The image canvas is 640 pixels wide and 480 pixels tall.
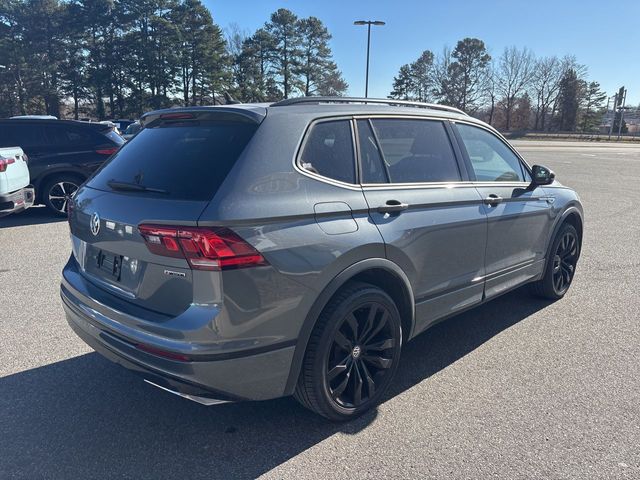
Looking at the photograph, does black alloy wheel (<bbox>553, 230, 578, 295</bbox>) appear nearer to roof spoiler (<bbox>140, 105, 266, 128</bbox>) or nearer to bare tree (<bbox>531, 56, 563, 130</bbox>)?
roof spoiler (<bbox>140, 105, 266, 128</bbox>)

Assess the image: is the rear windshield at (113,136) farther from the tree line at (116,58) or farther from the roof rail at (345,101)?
the tree line at (116,58)

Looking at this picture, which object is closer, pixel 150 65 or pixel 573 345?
pixel 573 345

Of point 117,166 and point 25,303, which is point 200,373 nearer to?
point 117,166

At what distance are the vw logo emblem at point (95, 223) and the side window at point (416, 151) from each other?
5.73 feet

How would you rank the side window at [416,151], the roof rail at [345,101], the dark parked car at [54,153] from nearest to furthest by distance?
1. the roof rail at [345,101]
2. the side window at [416,151]
3. the dark parked car at [54,153]

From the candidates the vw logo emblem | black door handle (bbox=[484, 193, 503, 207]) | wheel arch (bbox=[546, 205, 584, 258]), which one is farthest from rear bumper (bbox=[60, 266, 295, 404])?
wheel arch (bbox=[546, 205, 584, 258])

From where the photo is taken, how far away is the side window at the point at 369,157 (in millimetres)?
2994

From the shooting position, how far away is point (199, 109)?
286 centimetres

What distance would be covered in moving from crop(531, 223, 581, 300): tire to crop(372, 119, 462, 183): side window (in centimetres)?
175

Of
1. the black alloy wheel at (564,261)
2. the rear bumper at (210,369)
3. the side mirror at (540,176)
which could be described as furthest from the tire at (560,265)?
the rear bumper at (210,369)

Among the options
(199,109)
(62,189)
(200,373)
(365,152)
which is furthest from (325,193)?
(62,189)

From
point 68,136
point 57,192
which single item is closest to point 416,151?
point 57,192

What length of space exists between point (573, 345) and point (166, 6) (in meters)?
55.0

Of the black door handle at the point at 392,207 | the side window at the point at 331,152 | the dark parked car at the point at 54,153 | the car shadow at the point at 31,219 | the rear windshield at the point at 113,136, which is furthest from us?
the rear windshield at the point at 113,136
